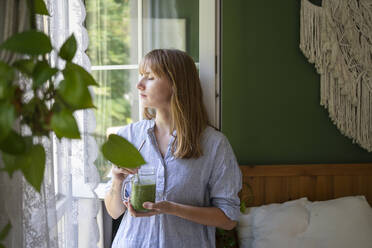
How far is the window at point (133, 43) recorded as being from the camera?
1.79 meters

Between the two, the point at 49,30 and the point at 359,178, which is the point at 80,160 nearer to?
the point at 49,30

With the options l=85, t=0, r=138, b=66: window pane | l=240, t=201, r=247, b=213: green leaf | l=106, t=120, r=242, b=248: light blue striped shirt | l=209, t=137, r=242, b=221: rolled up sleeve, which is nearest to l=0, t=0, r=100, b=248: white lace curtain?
l=106, t=120, r=242, b=248: light blue striped shirt

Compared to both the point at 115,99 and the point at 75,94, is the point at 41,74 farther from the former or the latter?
the point at 115,99

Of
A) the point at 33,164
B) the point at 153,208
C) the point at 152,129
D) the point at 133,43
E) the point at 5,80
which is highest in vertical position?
the point at 133,43

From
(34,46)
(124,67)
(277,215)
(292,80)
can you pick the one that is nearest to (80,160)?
(124,67)

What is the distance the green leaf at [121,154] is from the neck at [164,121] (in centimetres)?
99

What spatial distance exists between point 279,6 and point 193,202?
1288 mm

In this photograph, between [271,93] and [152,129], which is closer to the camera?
[152,129]

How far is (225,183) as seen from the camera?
1437 mm

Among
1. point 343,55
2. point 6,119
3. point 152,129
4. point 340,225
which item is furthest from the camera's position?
point 343,55

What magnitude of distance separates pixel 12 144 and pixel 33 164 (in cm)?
5

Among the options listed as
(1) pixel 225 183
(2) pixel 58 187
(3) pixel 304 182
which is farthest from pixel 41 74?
(3) pixel 304 182

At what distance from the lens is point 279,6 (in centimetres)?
220

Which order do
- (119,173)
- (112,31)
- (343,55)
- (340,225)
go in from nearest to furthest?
(119,173) → (112,31) → (340,225) → (343,55)
